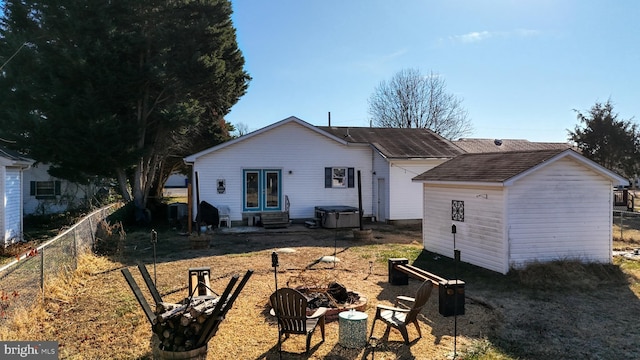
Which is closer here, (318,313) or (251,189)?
(318,313)

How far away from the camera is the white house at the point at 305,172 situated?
19.1 meters

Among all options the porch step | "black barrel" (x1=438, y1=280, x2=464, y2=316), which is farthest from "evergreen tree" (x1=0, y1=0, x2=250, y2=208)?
"black barrel" (x1=438, y1=280, x2=464, y2=316)

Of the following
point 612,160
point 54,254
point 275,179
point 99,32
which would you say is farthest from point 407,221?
point 612,160

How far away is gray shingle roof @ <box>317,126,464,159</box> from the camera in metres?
21.4

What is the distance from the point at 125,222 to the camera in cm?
1981

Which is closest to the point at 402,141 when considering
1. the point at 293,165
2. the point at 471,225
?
the point at 293,165

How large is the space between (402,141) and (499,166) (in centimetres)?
1278

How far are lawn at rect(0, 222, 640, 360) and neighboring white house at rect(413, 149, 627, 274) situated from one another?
0.48 metres

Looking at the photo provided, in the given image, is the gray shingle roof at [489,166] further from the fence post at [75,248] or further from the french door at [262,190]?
the fence post at [75,248]

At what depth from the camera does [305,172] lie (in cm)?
2050

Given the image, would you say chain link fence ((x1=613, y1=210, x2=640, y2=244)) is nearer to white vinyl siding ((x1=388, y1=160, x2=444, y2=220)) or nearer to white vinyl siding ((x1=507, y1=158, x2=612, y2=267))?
white vinyl siding ((x1=507, y1=158, x2=612, y2=267))

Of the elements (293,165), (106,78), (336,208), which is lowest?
(336,208)

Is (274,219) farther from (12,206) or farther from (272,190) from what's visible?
(12,206)

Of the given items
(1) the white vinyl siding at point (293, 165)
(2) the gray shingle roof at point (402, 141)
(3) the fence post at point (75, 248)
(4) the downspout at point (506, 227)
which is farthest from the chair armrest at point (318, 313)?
(2) the gray shingle roof at point (402, 141)
